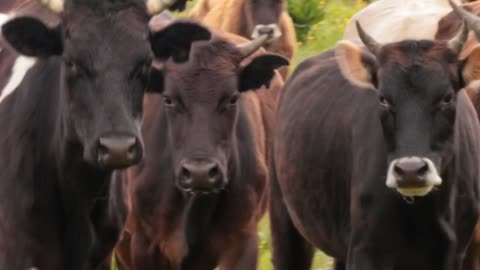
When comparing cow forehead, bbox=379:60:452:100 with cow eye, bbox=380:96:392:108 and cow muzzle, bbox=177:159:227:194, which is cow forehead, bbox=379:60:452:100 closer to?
cow eye, bbox=380:96:392:108

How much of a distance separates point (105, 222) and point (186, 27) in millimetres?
1137

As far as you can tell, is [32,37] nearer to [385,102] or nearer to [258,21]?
[385,102]

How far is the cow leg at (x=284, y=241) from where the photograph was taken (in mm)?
12039

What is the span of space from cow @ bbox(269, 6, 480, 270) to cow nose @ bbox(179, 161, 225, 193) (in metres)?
0.60

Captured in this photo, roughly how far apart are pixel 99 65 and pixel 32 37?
0.52m

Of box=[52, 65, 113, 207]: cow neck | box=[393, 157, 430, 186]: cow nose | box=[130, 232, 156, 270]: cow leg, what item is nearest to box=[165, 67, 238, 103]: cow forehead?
box=[130, 232, 156, 270]: cow leg

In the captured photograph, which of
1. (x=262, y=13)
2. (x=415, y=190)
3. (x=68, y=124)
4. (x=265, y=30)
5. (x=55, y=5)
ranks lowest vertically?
(x=262, y=13)

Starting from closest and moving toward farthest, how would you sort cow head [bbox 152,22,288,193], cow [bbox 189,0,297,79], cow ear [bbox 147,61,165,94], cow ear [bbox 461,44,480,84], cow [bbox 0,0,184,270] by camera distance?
cow [bbox 0,0,184,270]
cow ear [bbox 461,44,480,84]
cow head [bbox 152,22,288,193]
cow ear [bbox 147,61,165,94]
cow [bbox 189,0,297,79]

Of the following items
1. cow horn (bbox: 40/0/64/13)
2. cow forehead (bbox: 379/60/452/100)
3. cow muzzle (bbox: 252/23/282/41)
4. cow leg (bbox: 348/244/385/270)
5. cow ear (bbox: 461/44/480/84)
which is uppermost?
cow horn (bbox: 40/0/64/13)

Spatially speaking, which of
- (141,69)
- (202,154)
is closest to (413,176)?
(141,69)

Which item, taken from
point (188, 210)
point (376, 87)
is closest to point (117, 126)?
point (376, 87)

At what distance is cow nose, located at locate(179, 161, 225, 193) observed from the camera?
10.8 metres

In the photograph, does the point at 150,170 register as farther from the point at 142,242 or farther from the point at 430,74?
the point at 430,74

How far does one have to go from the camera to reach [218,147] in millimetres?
11117
